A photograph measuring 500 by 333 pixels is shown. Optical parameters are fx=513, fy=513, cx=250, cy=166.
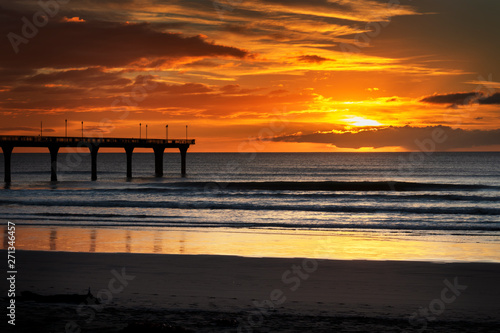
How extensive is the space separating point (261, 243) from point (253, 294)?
8126 mm

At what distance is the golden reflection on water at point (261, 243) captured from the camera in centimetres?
1625

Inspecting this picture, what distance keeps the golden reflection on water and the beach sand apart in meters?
1.42

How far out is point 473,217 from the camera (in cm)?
3016

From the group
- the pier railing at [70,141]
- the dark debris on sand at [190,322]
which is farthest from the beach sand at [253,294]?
the pier railing at [70,141]

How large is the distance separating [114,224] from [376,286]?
17.2 m

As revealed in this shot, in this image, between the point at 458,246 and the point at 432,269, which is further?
the point at 458,246

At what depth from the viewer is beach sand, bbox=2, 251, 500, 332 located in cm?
830

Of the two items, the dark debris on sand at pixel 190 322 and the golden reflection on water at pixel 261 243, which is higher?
the dark debris on sand at pixel 190 322

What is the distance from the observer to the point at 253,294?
34.7 ft

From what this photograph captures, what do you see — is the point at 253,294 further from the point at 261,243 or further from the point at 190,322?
the point at 261,243

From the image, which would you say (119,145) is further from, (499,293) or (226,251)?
(499,293)

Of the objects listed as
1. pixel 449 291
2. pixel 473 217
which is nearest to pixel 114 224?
pixel 449 291

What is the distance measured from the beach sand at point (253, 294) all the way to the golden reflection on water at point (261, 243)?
142 centimetres

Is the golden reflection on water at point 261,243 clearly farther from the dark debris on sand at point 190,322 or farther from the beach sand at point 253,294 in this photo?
the dark debris on sand at point 190,322
